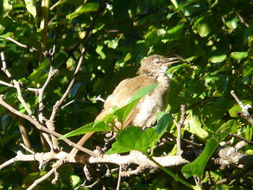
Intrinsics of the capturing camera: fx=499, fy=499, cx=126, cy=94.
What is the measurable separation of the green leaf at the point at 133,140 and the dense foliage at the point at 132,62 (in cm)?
98

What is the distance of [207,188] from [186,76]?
0.91 metres

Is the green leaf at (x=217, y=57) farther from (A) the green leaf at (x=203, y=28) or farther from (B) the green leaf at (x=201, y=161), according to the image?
(B) the green leaf at (x=201, y=161)

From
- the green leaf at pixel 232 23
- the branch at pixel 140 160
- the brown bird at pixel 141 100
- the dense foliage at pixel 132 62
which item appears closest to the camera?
the branch at pixel 140 160

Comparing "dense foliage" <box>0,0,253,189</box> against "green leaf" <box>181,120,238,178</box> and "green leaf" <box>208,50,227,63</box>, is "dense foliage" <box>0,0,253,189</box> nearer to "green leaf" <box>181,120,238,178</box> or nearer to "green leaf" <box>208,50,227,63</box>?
"green leaf" <box>208,50,227,63</box>

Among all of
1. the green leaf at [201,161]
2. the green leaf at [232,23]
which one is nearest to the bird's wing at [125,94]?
the green leaf at [232,23]

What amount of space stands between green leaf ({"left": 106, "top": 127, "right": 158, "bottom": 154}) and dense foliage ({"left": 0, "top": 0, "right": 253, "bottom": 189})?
38.4 inches


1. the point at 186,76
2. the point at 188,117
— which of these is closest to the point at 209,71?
the point at 186,76

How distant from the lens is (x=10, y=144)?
3703 millimetres

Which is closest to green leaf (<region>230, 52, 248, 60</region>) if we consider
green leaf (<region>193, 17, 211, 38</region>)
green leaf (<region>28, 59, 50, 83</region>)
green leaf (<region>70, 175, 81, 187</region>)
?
green leaf (<region>193, 17, 211, 38</region>)

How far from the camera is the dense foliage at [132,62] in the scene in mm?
2980

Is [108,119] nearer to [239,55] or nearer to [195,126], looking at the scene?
[195,126]

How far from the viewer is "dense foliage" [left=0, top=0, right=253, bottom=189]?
2.98 metres

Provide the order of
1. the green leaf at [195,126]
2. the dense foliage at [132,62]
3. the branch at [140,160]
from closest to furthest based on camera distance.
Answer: the branch at [140,160], the green leaf at [195,126], the dense foliage at [132,62]

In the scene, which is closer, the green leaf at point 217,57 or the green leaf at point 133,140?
the green leaf at point 133,140
